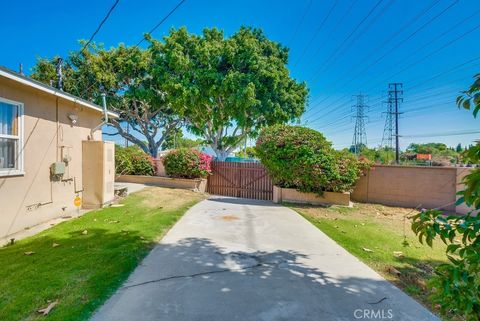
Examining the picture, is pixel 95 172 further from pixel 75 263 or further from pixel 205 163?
pixel 205 163

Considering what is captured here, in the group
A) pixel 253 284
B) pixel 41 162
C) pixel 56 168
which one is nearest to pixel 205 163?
pixel 56 168

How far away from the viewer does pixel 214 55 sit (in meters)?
15.9

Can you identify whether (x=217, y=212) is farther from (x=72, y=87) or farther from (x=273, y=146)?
(x=72, y=87)

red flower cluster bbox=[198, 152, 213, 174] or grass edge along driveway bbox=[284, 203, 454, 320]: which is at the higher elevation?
red flower cluster bbox=[198, 152, 213, 174]

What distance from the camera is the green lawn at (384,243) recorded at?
3.89 metres

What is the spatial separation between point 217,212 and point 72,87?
17.1 metres

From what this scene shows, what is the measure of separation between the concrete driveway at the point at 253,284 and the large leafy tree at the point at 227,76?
1117cm

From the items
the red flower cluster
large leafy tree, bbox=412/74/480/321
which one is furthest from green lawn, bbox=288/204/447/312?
the red flower cluster

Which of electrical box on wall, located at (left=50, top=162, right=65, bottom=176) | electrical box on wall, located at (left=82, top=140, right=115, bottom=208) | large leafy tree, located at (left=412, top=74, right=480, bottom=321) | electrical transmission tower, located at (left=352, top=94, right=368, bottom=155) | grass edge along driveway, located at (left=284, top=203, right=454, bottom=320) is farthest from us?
electrical transmission tower, located at (left=352, top=94, right=368, bottom=155)

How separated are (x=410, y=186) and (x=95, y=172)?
11317 millimetres

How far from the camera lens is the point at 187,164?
12.9 m

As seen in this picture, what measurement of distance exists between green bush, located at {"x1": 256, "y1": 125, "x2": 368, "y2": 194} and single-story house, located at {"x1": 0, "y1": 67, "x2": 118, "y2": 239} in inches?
224

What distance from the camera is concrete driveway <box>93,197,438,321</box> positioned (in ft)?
9.23

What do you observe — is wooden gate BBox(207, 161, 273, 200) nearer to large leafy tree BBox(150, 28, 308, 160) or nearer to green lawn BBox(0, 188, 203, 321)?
large leafy tree BBox(150, 28, 308, 160)
